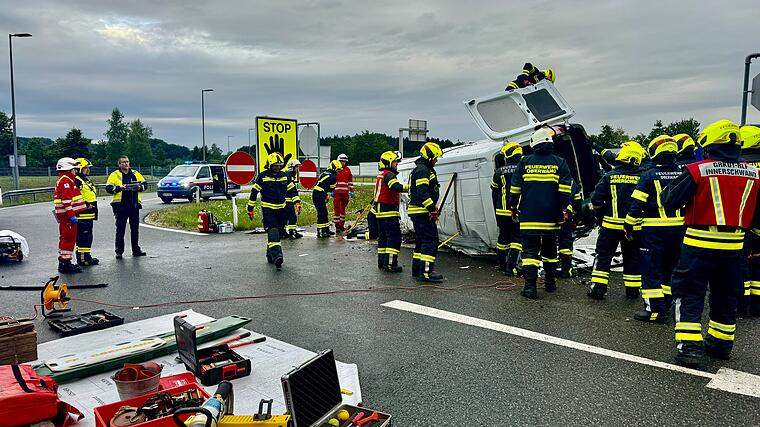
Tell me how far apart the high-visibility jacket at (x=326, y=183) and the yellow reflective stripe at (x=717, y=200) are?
9414 mm

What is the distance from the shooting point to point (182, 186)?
23.6 metres

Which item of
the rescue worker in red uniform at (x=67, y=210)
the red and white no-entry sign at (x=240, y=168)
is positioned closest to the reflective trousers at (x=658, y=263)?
the rescue worker in red uniform at (x=67, y=210)

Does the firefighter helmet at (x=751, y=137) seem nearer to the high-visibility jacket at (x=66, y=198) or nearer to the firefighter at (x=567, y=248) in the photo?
the firefighter at (x=567, y=248)

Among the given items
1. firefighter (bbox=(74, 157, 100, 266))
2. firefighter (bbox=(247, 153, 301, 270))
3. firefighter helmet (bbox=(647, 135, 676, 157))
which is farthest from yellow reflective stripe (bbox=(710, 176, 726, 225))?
firefighter (bbox=(74, 157, 100, 266))

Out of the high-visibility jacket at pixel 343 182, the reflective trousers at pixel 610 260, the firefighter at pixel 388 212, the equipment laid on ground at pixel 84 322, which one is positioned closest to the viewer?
the equipment laid on ground at pixel 84 322

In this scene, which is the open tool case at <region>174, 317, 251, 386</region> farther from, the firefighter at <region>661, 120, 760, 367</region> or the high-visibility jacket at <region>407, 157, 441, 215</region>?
the high-visibility jacket at <region>407, 157, 441, 215</region>

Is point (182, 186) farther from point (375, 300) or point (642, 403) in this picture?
point (642, 403)

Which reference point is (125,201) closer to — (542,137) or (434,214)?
(434,214)

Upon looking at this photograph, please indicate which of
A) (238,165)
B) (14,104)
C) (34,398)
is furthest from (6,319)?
(14,104)

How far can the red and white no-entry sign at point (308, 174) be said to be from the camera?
47.0 ft

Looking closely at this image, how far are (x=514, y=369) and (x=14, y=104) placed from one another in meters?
26.9

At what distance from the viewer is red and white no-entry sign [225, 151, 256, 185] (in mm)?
12000

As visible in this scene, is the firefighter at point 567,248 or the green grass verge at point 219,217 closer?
the firefighter at point 567,248

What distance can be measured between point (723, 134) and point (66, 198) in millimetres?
9139
